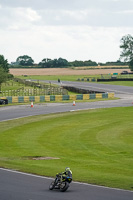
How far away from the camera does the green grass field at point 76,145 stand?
2455 centimetres

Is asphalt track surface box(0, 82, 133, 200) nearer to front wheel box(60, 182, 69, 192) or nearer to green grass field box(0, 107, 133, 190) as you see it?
front wheel box(60, 182, 69, 192)

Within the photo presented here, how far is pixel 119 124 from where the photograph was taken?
1997 inches

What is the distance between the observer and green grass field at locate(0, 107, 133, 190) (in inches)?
966

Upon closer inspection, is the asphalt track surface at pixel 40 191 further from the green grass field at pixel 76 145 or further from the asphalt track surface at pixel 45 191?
the green grass field at pixel 76 145

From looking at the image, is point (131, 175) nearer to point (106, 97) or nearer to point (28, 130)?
point (28, 130)

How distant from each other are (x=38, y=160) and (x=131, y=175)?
295 inches

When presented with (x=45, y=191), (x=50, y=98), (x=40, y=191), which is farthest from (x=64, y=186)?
(x=50, y=98)

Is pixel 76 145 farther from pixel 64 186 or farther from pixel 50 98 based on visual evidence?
pixel 50 98

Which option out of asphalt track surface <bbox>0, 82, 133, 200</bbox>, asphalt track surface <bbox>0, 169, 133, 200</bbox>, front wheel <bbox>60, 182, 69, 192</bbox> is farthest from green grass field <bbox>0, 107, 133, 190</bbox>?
front wheel <bbox>60, 182, 69, 192</bbox>

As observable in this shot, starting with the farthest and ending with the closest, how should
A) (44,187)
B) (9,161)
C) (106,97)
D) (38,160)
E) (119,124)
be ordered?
(106,97) < (119,124) < (38,160) < (9,161) < (44,187)

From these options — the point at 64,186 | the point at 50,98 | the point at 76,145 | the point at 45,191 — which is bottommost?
the point at 50,98

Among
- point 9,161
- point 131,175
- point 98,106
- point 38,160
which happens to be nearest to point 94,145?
point 38,160

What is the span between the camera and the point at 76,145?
37.1 m

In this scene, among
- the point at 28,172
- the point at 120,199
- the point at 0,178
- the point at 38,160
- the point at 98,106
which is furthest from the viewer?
the point at 98,106
